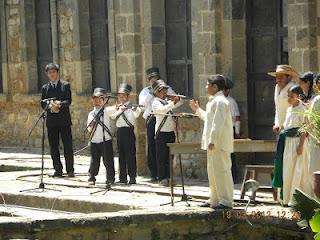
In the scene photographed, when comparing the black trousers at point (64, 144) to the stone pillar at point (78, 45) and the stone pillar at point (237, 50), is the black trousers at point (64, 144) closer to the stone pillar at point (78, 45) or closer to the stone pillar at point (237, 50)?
the stone pillar at point (237, 50)

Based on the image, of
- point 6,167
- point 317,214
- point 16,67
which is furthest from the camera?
point 16,67

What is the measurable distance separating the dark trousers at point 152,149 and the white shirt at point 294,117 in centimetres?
461

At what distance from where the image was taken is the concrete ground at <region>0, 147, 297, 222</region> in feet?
59.7

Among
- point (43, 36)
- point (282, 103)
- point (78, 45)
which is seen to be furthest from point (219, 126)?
point (43, 36)

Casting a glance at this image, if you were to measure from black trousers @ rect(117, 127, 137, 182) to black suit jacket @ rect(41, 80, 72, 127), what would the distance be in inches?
66.7

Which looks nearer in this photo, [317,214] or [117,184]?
[317,214]

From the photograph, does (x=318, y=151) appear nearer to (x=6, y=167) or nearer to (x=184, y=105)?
(x=184, y=105)

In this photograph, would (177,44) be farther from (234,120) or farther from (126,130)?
(234,120)

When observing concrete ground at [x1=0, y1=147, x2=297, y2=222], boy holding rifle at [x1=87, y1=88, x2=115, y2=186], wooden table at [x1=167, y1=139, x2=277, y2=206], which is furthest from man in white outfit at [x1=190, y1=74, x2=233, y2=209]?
boy holding rifle at [x1=87, y1=88, x2=115, y2=186]

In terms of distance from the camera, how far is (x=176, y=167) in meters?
22.8

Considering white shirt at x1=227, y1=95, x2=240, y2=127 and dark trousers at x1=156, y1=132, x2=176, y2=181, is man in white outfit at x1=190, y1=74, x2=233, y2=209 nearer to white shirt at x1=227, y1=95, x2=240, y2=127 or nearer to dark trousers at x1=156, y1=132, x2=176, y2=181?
white shirt at x1=227, y1=95, x2=240, y2=127

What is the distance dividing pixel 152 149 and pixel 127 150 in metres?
0.63

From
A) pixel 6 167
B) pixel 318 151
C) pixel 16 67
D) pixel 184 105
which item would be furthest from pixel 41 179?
pixel 16 67

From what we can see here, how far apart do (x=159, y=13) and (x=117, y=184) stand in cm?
342
